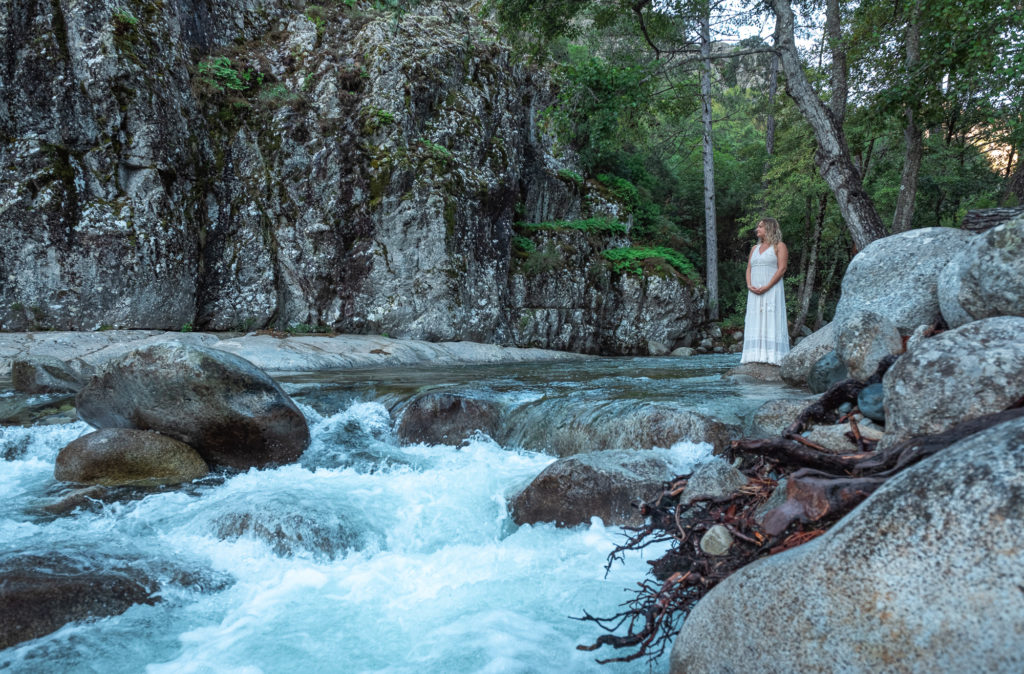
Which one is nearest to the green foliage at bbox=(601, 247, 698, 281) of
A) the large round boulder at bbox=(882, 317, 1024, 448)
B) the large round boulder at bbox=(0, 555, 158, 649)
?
the large round boulder at bbox=(882, 317, 1024, 448)

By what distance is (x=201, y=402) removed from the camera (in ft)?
19.8

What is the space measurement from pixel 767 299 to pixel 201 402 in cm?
768

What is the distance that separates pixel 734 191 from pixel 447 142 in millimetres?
15509

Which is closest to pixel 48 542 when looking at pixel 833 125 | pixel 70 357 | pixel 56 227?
pixel 70 357

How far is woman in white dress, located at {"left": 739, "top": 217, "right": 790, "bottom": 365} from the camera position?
8508 millimetres

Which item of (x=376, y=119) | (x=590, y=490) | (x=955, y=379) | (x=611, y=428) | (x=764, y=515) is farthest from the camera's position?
(x=376, y=119)

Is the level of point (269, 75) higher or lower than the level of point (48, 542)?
higher

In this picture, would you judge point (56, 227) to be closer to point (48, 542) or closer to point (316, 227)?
point (316, 227)

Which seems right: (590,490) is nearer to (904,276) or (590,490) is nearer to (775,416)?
(775,416)

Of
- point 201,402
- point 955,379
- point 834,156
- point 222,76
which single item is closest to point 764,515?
point 955,379

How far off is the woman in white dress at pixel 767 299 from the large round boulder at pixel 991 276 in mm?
4756

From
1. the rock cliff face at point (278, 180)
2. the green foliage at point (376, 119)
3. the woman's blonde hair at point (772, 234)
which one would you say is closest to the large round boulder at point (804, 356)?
the woman's blonde hair at point (772, 234)

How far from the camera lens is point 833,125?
347 inches

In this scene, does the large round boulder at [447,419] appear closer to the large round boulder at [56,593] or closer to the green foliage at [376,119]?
the large round boulder at [56,593]
